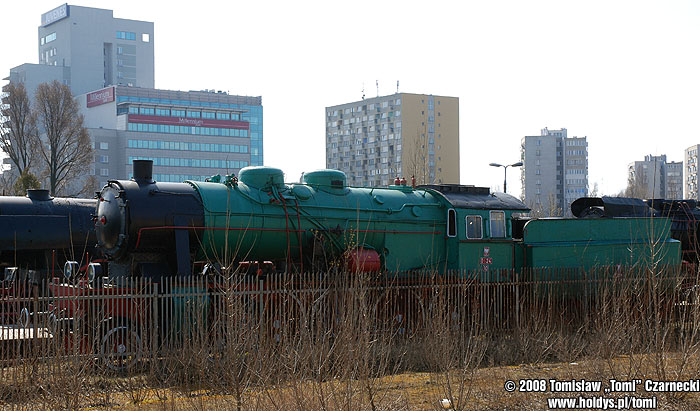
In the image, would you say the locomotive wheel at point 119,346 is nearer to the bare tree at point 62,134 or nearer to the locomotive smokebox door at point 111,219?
the locomotive smokebox door at point 111,219

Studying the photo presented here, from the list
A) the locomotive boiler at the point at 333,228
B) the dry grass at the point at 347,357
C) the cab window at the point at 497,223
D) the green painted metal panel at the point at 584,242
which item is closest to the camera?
the dry grass at the point at 347,357

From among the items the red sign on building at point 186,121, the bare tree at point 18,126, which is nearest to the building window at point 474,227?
the bare tree at point 18,126

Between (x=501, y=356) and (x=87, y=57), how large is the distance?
143 metres

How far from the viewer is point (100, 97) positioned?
12625 centimetres

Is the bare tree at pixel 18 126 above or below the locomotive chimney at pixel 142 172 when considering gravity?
above

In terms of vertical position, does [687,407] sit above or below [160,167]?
below

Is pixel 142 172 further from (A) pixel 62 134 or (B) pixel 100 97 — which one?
(B) pixel 100 97

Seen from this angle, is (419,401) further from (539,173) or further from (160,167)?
(539,173)

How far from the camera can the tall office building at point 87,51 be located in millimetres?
141875

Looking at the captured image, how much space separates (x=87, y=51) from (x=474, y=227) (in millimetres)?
139017

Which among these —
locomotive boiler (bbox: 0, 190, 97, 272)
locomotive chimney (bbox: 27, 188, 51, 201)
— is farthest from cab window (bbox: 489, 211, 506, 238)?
locomotive chimney (bbox: 27, 188, 51, 201)

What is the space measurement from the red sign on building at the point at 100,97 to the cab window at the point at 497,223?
112 meters

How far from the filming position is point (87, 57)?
476ft

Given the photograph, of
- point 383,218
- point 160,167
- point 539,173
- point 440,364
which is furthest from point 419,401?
point 539,173
